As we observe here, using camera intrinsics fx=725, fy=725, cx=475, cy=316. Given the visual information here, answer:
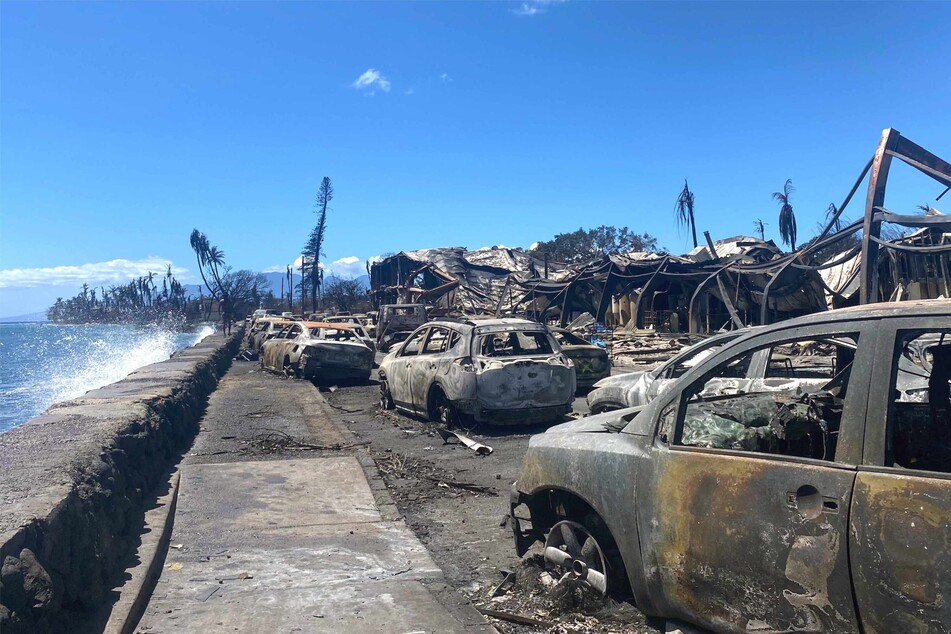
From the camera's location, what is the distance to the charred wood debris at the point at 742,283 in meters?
14.0

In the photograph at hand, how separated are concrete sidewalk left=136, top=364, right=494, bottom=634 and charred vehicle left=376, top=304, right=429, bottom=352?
16992mm

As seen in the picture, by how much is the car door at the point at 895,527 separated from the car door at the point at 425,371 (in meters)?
7.86

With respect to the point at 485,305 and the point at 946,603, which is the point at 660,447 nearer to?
the point at 946,603

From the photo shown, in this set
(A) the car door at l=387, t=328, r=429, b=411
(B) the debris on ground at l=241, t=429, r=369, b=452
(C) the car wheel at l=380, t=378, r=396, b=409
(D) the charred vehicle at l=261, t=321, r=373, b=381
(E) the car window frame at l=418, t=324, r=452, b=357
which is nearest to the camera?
(B) the debris on ground at l=241, t=429, r=369, b=452

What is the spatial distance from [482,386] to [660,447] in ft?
20.0

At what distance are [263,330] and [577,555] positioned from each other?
24.0 meters

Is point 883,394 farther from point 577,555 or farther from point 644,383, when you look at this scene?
point 644,383

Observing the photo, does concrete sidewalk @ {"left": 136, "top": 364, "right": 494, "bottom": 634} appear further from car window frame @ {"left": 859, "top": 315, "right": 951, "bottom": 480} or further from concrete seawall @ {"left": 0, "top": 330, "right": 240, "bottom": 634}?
car window frame @ {"left": 859, "top": 315, "right": 951, "bottom": 480}

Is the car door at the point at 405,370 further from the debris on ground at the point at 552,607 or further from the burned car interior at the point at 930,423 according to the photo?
the burned car interior at the point at 930,423

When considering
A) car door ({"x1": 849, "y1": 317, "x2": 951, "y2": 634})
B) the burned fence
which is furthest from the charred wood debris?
car door ({"x1": 849, "y1": 317, "x2": 951, "y2": 634})

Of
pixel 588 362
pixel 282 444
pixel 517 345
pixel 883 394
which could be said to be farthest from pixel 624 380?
pixel 883 394

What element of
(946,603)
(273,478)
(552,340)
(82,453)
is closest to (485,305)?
Answer: (552,340)

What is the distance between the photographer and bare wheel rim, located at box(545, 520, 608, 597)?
4074mm

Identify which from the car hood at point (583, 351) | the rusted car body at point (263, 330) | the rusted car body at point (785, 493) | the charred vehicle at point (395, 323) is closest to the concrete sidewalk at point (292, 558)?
the rusted car body at point (785, 493)
